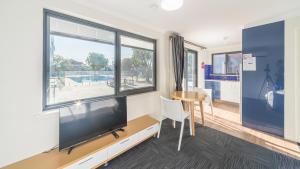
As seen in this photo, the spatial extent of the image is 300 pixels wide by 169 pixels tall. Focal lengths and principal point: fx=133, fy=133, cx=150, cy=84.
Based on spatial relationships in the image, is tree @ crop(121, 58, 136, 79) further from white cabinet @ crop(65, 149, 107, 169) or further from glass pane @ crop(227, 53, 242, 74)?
glass pane @ crop(227, 53, 242, 74)

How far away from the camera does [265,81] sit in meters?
2.72

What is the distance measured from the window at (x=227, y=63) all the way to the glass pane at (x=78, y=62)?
4.62 metres

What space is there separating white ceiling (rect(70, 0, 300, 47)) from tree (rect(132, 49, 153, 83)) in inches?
24.4

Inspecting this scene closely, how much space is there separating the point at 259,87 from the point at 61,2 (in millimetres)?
3833

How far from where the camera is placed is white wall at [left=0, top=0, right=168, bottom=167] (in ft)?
4.70

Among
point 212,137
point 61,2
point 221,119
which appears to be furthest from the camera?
point 221,119

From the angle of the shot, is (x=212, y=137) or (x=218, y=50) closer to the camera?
(x=212, y=137)

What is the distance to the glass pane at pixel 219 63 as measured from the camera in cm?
534

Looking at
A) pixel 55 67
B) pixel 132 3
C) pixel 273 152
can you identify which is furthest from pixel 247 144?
pixel 55 67

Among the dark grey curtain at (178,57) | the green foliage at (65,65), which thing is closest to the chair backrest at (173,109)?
the dark grey curtain at (178,57)

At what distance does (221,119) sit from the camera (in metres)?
3.50

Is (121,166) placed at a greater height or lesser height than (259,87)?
lesser

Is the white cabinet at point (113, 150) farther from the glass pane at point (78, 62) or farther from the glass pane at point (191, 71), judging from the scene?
the glass pane at point (191, 71)

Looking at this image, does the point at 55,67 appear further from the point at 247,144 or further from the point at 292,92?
the point at 292,92
